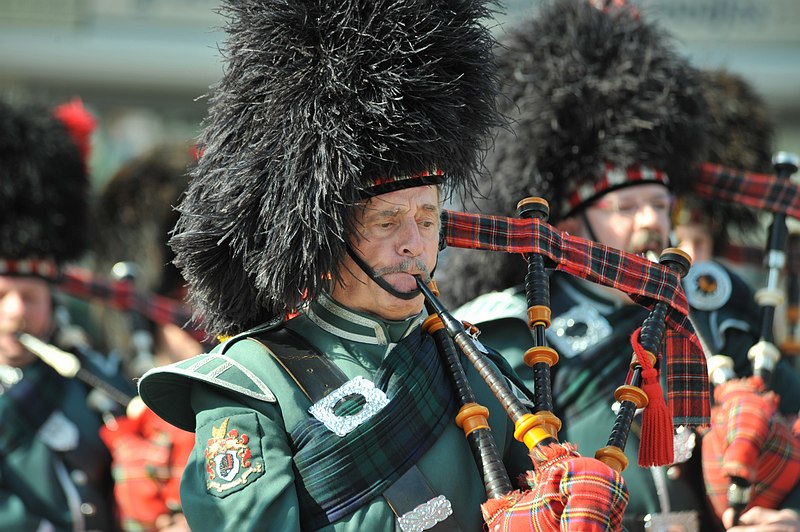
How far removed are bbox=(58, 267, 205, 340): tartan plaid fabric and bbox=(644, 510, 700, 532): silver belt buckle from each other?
2.38 metres

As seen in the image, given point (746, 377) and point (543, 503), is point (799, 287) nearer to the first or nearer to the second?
point (746, 377)

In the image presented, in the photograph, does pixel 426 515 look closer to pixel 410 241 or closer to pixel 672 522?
pixel 410 241

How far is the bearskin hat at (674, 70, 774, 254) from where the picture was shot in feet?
18.3

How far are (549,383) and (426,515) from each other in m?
0.42

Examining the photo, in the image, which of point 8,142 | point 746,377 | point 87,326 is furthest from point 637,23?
point 87,326

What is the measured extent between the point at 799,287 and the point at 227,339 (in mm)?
3311

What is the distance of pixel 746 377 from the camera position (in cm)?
448

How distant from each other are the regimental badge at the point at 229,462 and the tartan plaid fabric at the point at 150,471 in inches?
91.7

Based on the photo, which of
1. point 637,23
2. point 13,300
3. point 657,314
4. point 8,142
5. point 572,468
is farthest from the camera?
point 8,142

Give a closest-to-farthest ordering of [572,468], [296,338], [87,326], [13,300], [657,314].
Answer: [572,468] < [296,338] < [657,314] < [13,300] < [87,326]

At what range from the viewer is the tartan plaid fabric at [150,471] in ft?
17.0

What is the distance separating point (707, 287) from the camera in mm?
4777

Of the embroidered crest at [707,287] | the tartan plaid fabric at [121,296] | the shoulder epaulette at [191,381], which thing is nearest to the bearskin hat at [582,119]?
the embroidered crest at [707,287]

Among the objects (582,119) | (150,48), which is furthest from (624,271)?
(150,48)
